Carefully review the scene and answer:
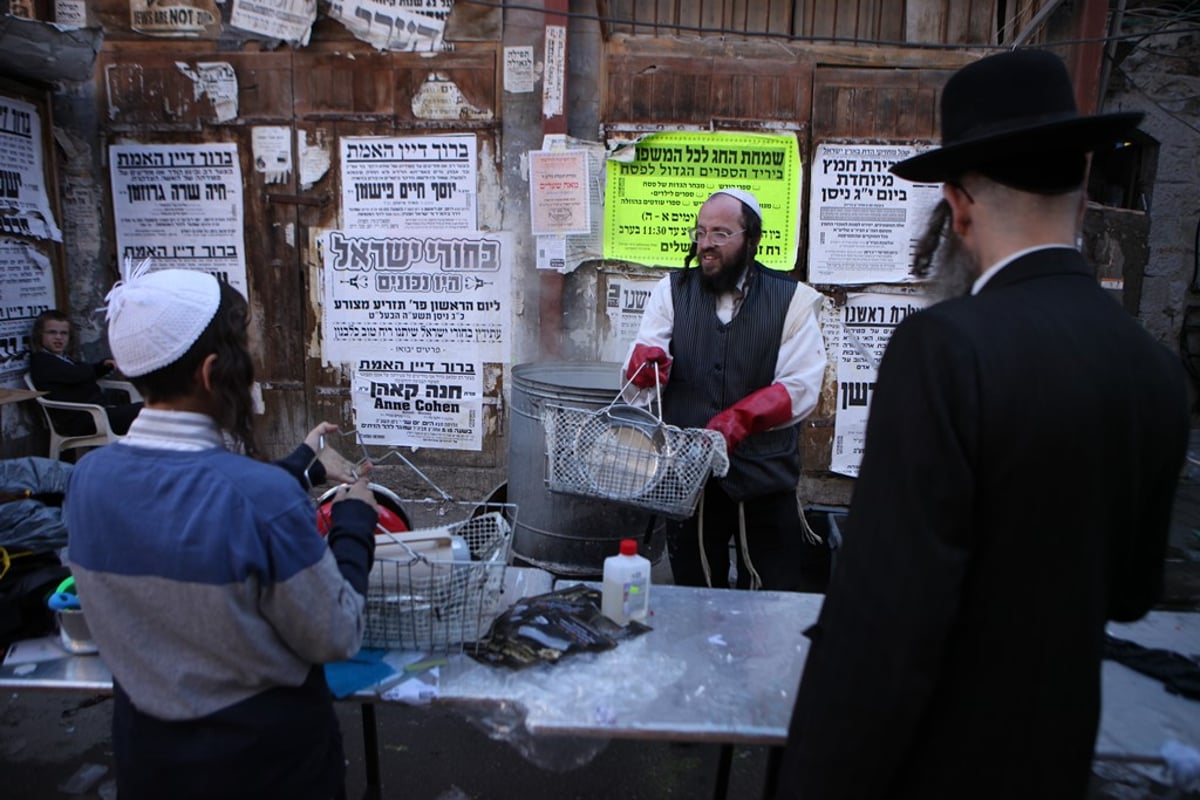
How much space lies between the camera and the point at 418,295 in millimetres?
5523

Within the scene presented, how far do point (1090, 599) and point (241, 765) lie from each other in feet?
5.28

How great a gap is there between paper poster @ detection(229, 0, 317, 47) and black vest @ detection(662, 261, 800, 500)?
12.7 feet

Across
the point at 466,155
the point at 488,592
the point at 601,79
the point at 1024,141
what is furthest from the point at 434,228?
the point at 1024,141

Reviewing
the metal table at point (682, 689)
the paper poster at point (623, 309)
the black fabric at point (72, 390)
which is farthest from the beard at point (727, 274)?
the black fabric at point (72, 390)

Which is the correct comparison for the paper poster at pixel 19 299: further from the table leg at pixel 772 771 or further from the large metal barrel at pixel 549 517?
the table leg at pixel 772 771

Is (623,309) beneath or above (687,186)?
beneath

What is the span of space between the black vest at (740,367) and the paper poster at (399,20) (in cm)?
334

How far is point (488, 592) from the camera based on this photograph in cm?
212

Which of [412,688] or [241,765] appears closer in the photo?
[241,765]

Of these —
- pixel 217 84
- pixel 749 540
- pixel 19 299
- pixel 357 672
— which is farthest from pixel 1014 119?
pixel 19 299

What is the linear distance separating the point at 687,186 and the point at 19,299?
4839 mm

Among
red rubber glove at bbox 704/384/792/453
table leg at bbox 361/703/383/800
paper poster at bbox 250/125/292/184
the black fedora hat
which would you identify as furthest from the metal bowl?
paper poster at bbox 250/125/292/184

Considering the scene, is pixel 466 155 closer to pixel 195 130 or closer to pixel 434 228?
pixel 434 228

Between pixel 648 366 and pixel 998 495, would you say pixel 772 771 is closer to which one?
pixel 998 495
